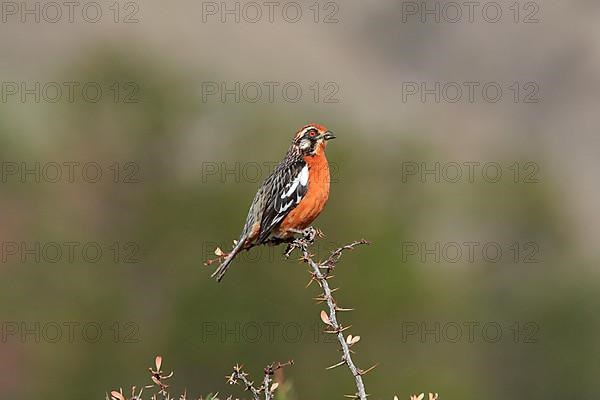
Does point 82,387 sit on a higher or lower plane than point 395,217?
lower

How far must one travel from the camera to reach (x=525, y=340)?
3341cm

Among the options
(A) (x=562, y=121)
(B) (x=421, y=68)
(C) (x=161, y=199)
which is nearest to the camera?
(C) (x=161, y=199)

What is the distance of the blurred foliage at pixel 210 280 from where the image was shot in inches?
1044

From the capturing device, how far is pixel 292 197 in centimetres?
1130

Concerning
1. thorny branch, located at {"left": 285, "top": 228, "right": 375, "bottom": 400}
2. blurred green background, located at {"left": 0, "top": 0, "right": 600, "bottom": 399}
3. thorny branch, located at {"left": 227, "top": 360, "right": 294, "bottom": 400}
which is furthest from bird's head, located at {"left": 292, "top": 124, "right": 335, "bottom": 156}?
blurred green background, located at {"left": 0, "top": 0, "right": 600, "bottom": 399}

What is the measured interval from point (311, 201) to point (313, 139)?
846 millimetres

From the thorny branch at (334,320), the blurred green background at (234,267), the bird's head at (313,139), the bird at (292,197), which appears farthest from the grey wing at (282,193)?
the blurred green background at (234,267)

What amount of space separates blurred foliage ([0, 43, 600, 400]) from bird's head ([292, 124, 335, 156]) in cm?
1259

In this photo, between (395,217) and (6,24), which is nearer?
(395,217)

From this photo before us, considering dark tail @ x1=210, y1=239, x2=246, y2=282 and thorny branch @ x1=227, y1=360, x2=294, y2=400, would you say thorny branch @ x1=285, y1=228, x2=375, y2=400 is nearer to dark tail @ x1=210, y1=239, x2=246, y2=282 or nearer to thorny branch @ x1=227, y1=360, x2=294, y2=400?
thorny branch @ x1=227, y1=360, x2=294, y2=400

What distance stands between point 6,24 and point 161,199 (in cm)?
8688

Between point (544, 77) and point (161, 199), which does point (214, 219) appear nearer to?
point (161, 199)

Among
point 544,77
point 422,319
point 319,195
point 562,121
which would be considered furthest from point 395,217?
point 544,77

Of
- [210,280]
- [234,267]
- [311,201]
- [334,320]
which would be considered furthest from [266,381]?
[210,280]
